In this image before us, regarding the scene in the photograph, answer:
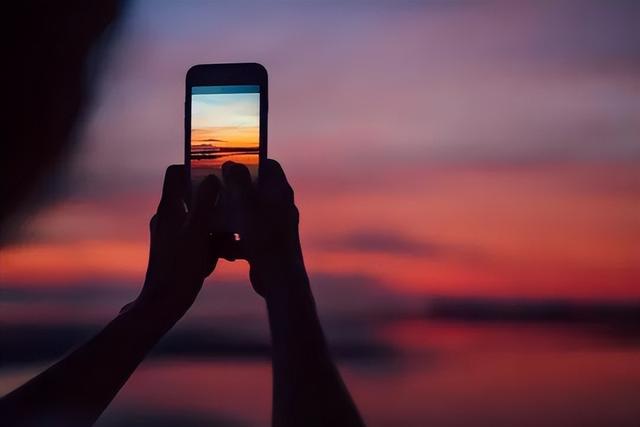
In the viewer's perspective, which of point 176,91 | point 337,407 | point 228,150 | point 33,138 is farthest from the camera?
point 33,138

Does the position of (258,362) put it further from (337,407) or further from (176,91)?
(176,91)

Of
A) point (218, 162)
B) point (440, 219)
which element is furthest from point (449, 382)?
point (218, 162)

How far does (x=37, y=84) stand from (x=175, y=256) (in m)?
0.41

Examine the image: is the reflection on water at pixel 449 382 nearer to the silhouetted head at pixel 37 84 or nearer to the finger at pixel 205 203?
the finger at pixel 205 203

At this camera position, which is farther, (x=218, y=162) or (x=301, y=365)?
(x=218, y=162)

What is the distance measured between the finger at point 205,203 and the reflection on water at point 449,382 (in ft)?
0.67

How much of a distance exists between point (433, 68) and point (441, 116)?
72 millimetres

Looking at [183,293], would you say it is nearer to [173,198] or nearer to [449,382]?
[173,198]

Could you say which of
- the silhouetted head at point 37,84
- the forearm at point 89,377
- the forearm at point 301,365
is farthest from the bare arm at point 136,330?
the silhouetted head at point 37,84

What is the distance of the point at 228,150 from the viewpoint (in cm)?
142

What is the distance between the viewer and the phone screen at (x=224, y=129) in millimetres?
1419

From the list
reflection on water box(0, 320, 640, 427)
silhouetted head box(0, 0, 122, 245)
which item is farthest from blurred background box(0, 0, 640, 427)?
silhouetted head box(0, 0, 122, 245)

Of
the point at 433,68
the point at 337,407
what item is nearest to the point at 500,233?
the point at 433,68

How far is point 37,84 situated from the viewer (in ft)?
5.41
